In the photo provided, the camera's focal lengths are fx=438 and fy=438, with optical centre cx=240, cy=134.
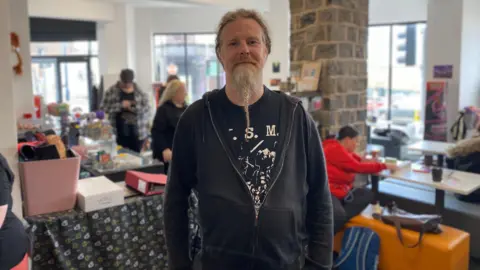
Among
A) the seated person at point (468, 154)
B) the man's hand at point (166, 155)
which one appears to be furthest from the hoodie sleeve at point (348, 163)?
the man's hand at point (166, 155)

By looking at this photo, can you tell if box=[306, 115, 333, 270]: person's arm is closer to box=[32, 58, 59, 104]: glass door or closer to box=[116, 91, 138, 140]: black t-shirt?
box=[116, 91, 138, 140]: black t-shirt

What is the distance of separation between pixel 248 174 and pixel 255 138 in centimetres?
11

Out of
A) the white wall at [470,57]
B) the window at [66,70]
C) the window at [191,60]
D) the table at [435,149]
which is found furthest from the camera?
the window at [191,60]

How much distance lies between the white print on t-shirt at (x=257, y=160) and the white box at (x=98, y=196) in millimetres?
1321

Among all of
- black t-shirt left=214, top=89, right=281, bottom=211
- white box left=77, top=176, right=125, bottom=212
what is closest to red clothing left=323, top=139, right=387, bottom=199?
white box left=77, top=176, right=125, bottom=212

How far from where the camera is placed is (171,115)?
3.58 meters

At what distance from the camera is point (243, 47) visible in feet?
4.16

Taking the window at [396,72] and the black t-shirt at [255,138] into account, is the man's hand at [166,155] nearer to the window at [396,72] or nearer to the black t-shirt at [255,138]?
the black t-shirt at [255,138]

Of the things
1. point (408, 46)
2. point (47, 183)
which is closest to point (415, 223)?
point (47, 183)

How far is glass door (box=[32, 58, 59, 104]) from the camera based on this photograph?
10.0 m

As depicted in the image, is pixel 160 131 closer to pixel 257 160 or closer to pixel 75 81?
pixel 257 160

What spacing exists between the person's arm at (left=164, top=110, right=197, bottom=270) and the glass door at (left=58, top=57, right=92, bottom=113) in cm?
903

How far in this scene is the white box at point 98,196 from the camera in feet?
7.61

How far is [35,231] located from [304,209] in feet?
4.83
